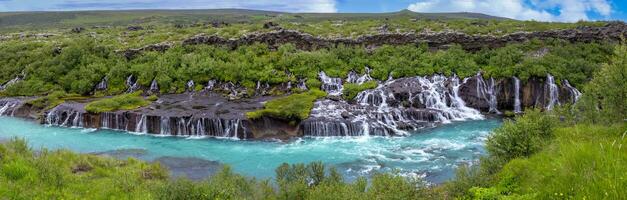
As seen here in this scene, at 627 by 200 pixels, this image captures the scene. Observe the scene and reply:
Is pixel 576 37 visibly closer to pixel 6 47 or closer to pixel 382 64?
pixel 382 64

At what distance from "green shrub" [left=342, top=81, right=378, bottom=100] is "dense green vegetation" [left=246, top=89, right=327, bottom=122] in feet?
14.0

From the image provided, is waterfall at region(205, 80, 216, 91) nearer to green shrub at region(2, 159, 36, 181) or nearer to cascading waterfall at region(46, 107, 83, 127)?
cascading waterfall at region(46, 107, 83, 127)

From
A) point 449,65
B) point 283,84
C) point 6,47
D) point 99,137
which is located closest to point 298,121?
point 283,84

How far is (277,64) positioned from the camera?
56344 millimetres

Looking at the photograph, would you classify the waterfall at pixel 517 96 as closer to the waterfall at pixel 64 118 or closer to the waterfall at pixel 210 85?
the waterfall at pixel 210 85

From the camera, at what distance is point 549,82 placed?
4762 cm

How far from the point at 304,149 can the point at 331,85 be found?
57.9 feet

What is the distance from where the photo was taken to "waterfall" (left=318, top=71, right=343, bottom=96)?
5071 centimetres

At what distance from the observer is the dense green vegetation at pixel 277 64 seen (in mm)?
50250

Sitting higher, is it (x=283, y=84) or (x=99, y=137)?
(x=283, y=84)

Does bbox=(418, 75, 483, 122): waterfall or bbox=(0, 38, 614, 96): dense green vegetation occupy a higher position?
bbox=(0, 38, 614, 96): dense green vegetation

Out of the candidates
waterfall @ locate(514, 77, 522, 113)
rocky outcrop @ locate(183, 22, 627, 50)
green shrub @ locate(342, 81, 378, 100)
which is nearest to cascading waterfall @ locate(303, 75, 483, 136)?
green shrub @ locate(342, 81, 378, 100)

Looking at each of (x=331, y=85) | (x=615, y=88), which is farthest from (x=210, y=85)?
(x=615, y=88)

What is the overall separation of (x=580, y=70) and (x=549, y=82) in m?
3.80
